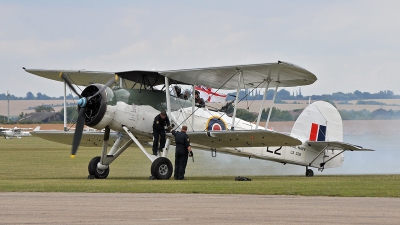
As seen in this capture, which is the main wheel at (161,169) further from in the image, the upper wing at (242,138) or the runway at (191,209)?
the runway at (191,209)

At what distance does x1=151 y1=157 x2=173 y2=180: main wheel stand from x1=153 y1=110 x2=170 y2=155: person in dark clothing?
0.52 meters

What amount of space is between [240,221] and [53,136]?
14631 millimetres

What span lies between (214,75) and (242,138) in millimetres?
1934

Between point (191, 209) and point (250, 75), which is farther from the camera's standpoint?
point (250, 75)

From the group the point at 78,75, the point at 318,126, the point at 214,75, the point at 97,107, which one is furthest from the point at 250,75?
the point at 78,75

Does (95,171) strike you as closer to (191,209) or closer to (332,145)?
(332,145)

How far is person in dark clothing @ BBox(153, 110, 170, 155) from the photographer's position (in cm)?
2000

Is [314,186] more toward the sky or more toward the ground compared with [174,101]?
more toward the ground

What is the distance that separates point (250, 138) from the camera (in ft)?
67.1

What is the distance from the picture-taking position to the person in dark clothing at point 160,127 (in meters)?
20.0

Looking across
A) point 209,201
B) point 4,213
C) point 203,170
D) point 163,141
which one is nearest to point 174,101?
point 163,141

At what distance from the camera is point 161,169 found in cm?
1961

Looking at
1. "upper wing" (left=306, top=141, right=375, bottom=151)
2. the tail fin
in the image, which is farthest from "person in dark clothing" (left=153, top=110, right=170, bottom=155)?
the tail fin

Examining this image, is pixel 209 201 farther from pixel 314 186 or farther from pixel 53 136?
pixel 53 136
